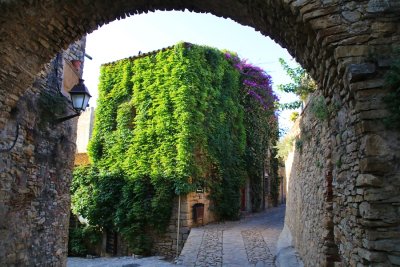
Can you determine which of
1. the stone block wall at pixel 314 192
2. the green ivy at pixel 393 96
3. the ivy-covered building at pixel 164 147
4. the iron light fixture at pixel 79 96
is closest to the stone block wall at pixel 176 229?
the ivy-covered building at pixel 164 147

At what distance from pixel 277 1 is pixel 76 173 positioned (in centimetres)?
1194

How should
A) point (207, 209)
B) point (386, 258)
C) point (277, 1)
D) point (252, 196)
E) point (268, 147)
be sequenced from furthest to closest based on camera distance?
1. point (268, 147)
2. point (252, 196)
3. point (207, 209)
4. point (277, 1)
5. point (386, 258)

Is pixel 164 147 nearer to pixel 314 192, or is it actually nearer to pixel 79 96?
pixel 79 96

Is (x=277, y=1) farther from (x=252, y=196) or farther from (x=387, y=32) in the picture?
(x=252, y=196)

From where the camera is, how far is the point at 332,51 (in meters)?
2.79

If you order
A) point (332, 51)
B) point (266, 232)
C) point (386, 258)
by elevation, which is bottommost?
point (266, 232)

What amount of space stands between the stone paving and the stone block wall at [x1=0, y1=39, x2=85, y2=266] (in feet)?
9.48

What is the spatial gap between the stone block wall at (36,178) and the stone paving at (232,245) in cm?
289

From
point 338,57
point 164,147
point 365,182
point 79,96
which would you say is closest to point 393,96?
point 338,57

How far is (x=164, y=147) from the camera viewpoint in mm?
11578

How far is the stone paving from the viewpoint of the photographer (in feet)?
24.7

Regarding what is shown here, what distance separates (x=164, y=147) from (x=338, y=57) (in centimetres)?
920

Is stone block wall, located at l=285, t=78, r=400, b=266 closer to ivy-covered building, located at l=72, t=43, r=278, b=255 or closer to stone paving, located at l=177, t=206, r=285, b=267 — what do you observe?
stone paving, located at l=177, t=206, r=285, b=267

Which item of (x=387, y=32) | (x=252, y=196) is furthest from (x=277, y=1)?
(x=252, y=196)
